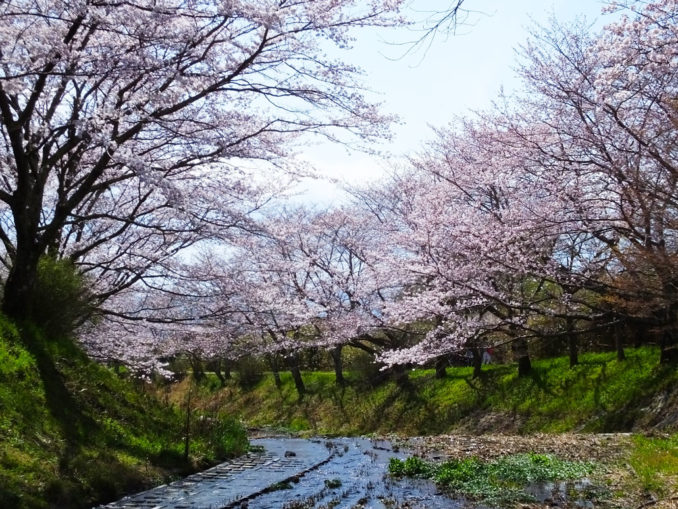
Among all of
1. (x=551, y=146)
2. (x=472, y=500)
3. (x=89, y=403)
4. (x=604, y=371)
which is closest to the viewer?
(x=472, y=500)

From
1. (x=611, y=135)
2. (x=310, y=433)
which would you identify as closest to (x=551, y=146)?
(x=611, y=135)

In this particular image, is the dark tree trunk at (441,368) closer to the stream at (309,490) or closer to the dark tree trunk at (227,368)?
the stream at (309,490)

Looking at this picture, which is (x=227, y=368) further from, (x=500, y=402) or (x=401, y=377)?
(x=500, y=402)

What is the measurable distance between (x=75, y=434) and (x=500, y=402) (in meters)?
15.2

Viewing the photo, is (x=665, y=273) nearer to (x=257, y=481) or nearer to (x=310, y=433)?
(x=257, y=481)

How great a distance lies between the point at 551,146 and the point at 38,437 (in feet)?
36.9

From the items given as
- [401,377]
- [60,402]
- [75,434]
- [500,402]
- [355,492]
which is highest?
[60,402]

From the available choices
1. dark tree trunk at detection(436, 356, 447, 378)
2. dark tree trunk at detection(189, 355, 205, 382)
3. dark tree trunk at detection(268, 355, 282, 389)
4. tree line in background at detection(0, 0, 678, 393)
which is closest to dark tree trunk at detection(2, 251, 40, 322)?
tree line in background at detection(0, 0, 678, 393)

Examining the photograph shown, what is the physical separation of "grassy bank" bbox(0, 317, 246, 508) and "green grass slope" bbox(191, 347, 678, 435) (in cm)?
947

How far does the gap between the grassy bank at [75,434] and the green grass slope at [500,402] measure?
9.47m

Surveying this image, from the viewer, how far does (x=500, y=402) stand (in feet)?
67.3

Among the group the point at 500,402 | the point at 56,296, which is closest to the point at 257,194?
the point at 56,296

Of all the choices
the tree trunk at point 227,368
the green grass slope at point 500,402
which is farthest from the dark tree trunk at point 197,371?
the green grass slope at point 500,402

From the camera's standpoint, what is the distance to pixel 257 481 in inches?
368
